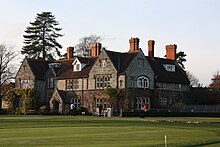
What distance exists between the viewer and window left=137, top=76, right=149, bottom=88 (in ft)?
207

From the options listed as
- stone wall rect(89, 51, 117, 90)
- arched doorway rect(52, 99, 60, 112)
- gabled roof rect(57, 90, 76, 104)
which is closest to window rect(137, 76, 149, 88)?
stone wall rect(89, 51, 117, 90)

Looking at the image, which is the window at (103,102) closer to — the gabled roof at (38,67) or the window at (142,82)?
the window at (142,82)

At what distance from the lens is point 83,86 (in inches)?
2628

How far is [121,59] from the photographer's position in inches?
2520

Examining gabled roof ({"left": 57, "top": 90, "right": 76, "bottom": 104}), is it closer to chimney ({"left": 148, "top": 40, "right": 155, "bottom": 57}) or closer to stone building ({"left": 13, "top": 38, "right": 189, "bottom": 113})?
stone building ({"left": 13, "top": 38, "right": 189, "bottom": 113})

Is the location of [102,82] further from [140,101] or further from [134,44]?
[134,44]

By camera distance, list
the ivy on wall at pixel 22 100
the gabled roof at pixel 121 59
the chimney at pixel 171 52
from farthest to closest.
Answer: the chimney at pixel 171 52 → the ivy on wall at pixel 22 100 → the gabled roof at pixel 121 59

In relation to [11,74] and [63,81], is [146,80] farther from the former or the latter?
[11,74]

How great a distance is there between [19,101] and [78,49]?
28750 millimetres

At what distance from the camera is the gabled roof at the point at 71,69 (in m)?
67.5

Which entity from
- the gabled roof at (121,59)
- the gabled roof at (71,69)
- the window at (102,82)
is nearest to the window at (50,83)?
the gabled roof at (71,69)

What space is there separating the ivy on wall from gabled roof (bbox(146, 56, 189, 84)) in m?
17.8

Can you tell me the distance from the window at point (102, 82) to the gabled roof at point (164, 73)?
7.10 m

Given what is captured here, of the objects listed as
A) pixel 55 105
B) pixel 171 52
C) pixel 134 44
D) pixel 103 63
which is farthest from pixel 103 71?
pixel 171 52
